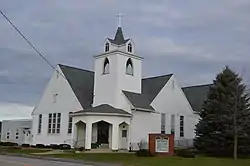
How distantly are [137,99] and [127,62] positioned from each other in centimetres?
431

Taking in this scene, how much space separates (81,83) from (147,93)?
7655mm

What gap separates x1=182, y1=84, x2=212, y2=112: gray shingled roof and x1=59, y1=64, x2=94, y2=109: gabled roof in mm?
13714

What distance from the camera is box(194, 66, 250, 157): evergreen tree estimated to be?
35.6 metres

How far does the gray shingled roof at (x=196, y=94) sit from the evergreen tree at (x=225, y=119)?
16.6 m

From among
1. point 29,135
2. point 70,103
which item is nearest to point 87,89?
point 70,103

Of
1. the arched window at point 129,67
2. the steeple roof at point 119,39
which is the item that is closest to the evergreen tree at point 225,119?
the arched window at point 129,67

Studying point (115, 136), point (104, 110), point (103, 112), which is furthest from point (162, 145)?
point (104, 110)

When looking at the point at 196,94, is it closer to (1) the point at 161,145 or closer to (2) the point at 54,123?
(2) the point at 54,123

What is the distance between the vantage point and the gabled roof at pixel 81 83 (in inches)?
1889

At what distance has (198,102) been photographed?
56688 millimetres

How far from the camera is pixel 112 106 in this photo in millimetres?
45156

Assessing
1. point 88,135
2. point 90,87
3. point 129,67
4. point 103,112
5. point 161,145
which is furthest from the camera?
point 90,87

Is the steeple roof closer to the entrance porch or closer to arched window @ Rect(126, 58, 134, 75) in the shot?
arched window @ Rect(126, 58, 134, 75)

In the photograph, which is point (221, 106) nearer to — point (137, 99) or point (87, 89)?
point (137, 99)
